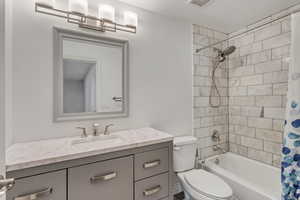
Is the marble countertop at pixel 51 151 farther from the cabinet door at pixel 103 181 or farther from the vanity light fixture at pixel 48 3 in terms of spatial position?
the vanity light fixture at pixel 48 3

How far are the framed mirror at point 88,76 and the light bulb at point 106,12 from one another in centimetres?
19

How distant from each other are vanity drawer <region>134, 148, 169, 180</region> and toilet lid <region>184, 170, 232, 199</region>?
0.42 metres

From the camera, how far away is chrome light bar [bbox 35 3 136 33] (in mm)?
1289

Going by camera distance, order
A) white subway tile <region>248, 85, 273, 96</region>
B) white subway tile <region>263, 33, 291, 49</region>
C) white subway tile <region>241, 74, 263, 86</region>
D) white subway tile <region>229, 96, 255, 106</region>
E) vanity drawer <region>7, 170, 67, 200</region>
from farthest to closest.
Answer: white subway tile <region>229, 96, 255, 106</region> → white subway tile <region>241, 74, 263, 86</region> → white subway tile <region>248, 85, 273, 96</region> → white subway tile <region>263, 33, 291, 49</region> → vanity drawer <region>7, 170, 67, 200</region>

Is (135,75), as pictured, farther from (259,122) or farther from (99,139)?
(259,122)

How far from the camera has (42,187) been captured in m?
0.90

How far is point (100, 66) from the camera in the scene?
61.7 inches

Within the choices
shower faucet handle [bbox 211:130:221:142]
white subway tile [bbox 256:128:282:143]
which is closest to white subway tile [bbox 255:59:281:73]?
white subway tile [bbox 256:128:282:143]

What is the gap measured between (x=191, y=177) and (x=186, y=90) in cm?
110

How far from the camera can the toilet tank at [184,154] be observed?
5.84 feet

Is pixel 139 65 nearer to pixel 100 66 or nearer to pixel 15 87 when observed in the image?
pixel 100 66

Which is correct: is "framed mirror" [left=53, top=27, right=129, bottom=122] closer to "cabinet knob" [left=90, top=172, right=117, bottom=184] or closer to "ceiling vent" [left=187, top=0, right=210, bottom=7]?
"cabinet knob" [left=90, top=172, right=117, bottom=184]

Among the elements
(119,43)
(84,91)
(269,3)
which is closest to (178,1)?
(119,43)

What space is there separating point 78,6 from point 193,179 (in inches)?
80.5
